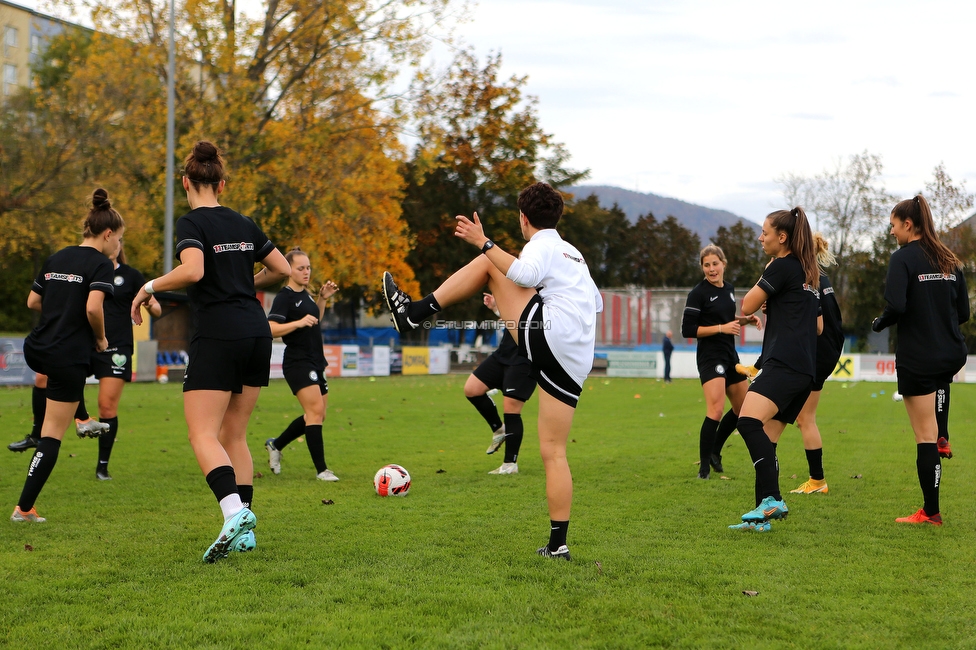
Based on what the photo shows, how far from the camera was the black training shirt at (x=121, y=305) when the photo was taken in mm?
8688

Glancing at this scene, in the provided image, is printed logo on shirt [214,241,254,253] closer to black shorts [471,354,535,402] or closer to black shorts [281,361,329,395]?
black shorts [281,361,329,395]

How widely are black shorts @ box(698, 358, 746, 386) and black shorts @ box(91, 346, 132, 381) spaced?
17.9 feet

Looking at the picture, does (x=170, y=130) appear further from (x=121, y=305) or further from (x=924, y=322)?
(x=924, y=322)

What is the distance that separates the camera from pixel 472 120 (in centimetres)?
4006

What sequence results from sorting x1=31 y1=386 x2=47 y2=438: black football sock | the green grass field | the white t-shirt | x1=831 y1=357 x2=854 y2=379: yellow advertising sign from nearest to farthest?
the green grass field < the white t-shirt < x1=31 y1=386 x2=47 y2=438: black football sock < x1=831 y1=357 x2=854 y2=379: yellow advertising sign

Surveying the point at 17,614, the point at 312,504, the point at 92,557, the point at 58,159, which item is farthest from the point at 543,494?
the point at 58,159

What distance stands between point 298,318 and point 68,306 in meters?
2.46

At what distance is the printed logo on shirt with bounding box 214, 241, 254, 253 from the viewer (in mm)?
5215

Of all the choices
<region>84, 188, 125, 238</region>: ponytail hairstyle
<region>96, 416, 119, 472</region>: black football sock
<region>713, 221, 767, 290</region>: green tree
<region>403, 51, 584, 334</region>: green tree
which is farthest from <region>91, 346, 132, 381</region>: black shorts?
<region>713, 221, 767, 290</region>: green tree

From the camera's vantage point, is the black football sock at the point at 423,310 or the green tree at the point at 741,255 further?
the green tree at the point at 741,255

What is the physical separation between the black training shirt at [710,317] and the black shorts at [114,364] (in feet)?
17.1

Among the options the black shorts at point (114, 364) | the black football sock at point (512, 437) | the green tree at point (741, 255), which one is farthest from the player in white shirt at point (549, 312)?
the green tree at point (741, 255)

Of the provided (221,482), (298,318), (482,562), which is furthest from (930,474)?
(298,318)

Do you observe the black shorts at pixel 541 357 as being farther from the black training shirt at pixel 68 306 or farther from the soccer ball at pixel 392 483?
the black training shirt at pixel 68 306
